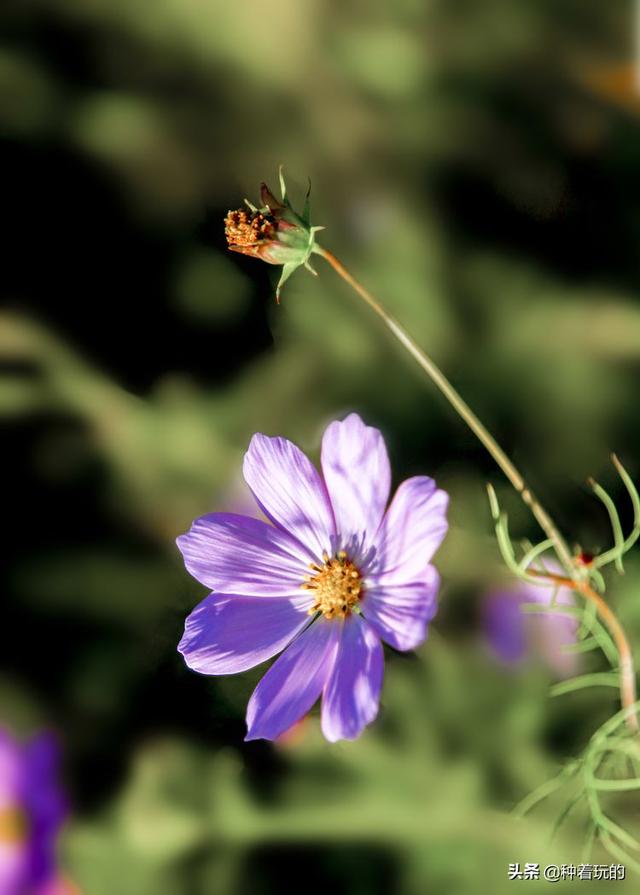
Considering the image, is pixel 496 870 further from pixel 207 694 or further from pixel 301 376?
pixel 301 376

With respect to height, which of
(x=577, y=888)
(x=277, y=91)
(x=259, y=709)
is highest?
(x=277, y=91)

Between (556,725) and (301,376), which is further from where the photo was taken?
(301,376)

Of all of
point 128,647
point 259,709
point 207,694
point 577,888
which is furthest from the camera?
point 128,647

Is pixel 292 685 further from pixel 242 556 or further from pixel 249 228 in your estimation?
pixel 249 228

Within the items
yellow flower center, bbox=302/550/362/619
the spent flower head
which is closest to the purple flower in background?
yellow flower center, bbox=302/550/362/619

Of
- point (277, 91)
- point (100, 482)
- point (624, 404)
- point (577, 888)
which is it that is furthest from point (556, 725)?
point (277, 91)

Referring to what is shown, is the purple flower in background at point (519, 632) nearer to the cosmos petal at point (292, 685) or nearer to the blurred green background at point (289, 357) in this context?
the blurred green background at point (289, 357)
